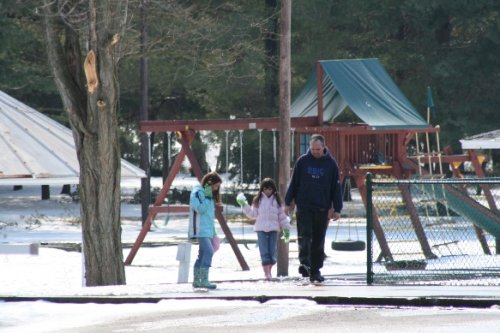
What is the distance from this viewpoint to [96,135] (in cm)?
1856

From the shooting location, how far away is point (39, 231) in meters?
35.3

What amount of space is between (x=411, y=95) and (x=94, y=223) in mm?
26628

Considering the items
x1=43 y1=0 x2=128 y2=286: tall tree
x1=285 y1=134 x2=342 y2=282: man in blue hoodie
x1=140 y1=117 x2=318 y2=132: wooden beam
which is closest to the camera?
x1=285 y1=134 x2=342 y2=282: man in blue hoodie

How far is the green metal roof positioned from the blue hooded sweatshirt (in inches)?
386

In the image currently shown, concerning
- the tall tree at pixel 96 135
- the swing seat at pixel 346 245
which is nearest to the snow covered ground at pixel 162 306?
the swing seat at pixel 346 245

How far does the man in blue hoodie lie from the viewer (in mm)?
15258

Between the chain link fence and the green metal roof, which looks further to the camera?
the green metal roof

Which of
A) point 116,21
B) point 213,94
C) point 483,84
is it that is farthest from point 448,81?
point 116,21

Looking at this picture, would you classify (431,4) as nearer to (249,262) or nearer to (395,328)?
(249,262)

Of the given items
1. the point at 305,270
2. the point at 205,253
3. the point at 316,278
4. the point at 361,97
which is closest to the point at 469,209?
the point at 361,97

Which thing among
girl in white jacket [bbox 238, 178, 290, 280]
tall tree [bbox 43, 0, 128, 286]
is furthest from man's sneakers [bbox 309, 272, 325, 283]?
tall tree [bbox 43, 0, 128, 286]

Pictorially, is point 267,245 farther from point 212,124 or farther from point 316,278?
point 212,124

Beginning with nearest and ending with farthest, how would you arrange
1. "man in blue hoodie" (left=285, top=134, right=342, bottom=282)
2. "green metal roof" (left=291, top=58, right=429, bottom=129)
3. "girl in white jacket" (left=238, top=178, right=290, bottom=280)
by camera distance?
"man in blue hoodie" (left=285, top=134, right=342, bottom=282), "girl in white jacket" (left=238, top=178, right=290, bottom=280), "green metal roof" (left=291, top=58, right=429, bottom=129)

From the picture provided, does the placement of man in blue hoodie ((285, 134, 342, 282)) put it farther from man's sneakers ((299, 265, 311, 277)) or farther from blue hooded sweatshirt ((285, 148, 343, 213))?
man's sneakers ((299, 265, 311, 277))
